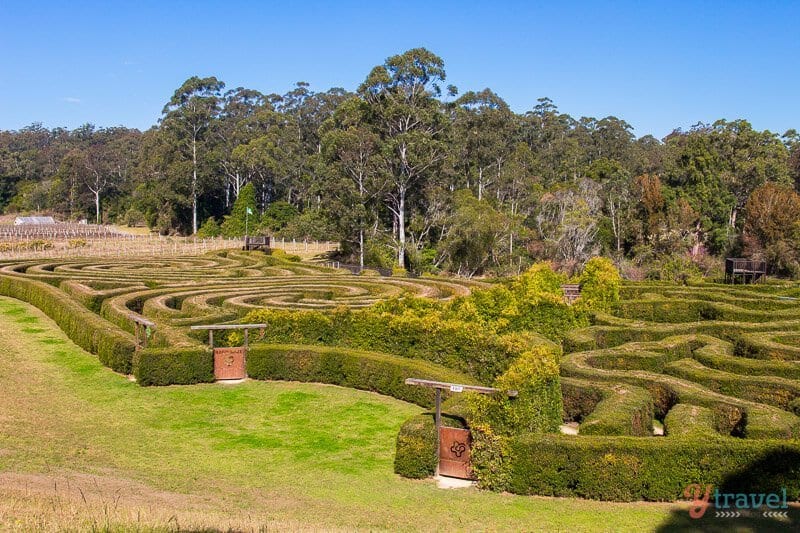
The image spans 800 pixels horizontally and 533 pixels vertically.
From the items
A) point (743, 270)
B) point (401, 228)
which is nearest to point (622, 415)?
point (743, 270)

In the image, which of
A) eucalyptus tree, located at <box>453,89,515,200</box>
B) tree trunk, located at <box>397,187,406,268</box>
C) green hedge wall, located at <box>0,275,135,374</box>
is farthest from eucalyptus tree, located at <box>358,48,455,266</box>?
green hedge wall, located at <box>0,275,135,374</box>

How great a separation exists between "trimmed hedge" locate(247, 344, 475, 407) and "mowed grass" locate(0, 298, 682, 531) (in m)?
0.43

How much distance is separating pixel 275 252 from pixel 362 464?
150 feet

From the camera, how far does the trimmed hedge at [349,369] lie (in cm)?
1855

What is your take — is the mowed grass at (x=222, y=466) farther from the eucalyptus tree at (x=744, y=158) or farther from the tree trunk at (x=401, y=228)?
the eucalyptus tree at (x=744, y=158)

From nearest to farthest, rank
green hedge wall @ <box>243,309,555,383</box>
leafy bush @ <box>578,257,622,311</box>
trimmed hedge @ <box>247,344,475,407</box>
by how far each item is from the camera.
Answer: trimmed hedge @ <box>247,344,475,407</box> < green hedge wall @ <box>243,309,555,383</box> < leafy bush @ <box>578,257,622,311</box>

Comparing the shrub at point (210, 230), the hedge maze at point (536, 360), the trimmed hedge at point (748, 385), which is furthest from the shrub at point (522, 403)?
the shrub at point (210, 230)

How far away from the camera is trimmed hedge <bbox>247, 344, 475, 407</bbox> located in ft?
60.8

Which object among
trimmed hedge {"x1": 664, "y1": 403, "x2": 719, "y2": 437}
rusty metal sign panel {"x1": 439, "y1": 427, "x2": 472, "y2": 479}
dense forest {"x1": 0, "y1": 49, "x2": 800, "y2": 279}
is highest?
dense forest {"x1": 0, "y1": 49, "x2": 800, "y2": 279}

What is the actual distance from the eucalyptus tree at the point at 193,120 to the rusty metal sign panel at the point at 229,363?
70.9 metres

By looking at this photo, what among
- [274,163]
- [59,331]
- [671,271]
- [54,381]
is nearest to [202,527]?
[54,381]

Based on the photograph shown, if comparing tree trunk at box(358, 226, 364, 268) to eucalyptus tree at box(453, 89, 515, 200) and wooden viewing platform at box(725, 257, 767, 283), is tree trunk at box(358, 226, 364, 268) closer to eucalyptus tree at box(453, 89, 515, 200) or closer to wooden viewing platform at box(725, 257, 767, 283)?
eucalyptus tree at box(453, 89, 515, 200)

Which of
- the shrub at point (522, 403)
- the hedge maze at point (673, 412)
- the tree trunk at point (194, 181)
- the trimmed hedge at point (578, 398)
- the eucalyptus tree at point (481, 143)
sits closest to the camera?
the hedge maze at point (673, 412)

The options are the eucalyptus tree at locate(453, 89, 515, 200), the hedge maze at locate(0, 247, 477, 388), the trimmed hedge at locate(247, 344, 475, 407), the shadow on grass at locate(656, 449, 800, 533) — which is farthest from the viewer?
the eucalyptus tree at locate(453, 89, 515, 200)
